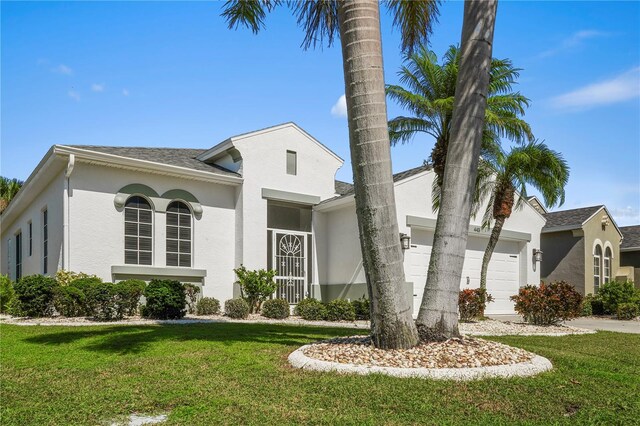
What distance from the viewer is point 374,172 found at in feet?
23.6

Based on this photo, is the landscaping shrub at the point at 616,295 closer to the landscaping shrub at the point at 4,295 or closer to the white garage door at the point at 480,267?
the white garage door at the point at 480,267

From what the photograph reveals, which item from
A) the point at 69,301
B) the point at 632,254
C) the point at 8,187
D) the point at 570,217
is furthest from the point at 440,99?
the point at 8,187

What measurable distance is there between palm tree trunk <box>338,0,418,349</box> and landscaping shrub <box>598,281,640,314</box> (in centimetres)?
1752

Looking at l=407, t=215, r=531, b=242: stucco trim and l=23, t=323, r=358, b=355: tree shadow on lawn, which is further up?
l=407, t=215, r=531, b=242: stucco trim

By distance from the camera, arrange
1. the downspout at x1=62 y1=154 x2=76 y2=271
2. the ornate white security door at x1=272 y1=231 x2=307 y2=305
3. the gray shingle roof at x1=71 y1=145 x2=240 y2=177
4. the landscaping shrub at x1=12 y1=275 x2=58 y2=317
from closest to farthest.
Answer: the landscaping shrub at x1=12 y1=275 x2=58 y2=317 < the downspout at x1=62 y1=154 x2=76 y2=271 < the gray shingle roof at x1=71 y1=145 x2=240 y2=177 < the ornate white security door at x1=272 y1=231 x2=307 y2=305

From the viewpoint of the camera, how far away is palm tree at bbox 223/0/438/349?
7.16 metres

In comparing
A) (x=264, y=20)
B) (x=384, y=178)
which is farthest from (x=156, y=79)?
(x=384, y=178)

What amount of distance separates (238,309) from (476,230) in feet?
30.8

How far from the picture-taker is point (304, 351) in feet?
25.0

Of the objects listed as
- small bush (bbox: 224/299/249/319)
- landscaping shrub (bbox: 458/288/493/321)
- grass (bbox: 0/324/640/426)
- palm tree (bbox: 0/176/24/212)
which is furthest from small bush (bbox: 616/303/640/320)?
palm tree (bbox: 0/176/24/212)

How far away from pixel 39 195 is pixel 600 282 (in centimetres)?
2413

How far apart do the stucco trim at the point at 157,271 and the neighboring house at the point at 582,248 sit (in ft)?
56.2

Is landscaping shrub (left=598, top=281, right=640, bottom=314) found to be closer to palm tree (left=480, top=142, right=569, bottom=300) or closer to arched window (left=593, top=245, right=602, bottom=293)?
arched window (left=593, top=245, right=602, bottom=293)

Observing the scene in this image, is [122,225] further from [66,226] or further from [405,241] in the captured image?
[405,241]
